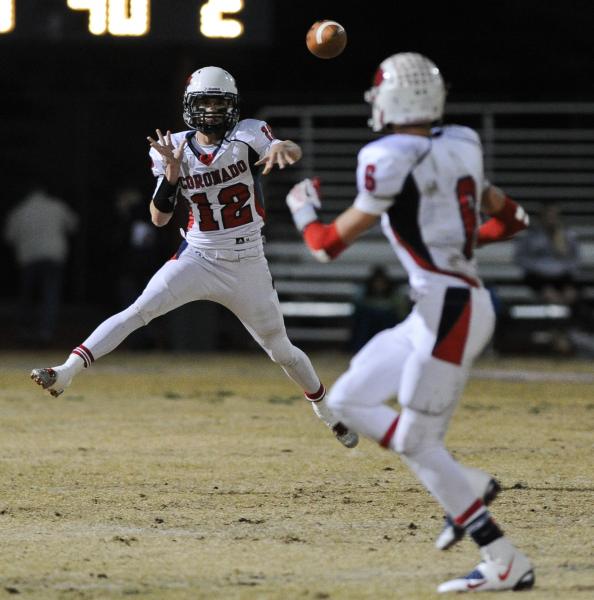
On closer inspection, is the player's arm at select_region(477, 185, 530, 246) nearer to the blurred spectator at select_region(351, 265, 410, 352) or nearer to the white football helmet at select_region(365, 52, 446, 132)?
the white football helmet at select_region(365, 52, 446, 132)

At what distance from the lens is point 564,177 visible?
60.7ft

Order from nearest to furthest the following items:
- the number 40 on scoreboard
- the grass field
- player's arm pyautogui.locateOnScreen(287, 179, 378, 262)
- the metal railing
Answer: player's arm pyautogui.locateOnScreen(287, 179, 378, 262), the grass field, the number 40 on scoreboard, the metal railing

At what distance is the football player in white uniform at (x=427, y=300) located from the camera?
536cm

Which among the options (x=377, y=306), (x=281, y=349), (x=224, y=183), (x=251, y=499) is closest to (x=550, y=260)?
(x=377, y=306)

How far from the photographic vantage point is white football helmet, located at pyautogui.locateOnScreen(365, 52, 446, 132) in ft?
17.9

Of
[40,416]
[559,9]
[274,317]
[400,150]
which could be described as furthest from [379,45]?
[400,150]

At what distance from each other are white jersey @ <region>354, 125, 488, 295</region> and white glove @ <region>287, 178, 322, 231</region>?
24 cm

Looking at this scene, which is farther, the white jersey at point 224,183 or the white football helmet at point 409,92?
the white jersey at point 224,183

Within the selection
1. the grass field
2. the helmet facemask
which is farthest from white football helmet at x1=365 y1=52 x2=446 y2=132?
the helmet facemask

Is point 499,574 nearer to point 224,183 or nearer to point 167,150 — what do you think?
point 167,150

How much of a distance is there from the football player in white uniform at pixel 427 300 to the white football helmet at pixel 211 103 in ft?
9.77

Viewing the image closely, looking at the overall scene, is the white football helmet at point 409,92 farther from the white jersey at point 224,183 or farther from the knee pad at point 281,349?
the knee pad at point 281,349

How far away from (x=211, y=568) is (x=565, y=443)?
4140 mm

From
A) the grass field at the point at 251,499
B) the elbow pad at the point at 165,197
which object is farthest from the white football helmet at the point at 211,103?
the grass field at the point at 251,499
